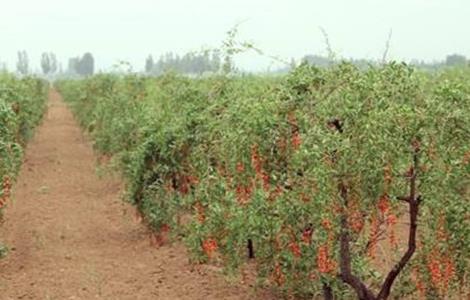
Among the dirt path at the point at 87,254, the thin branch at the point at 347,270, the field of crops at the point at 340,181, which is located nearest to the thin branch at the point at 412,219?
the field of crops at the point at 340,181

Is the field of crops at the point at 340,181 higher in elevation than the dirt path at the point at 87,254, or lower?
higher

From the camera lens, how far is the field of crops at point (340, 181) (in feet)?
21.4

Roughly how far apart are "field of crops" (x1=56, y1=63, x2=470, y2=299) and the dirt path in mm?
1343

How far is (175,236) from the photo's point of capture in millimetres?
12039

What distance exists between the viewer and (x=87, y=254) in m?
11.9

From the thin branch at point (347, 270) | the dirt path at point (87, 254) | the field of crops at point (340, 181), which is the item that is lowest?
the dirt path at point (87, 254)

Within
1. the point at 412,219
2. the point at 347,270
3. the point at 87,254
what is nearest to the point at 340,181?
the point at 412,219

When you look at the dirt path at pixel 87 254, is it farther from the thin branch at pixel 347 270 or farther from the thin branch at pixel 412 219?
the thin branch at pixel 412 219


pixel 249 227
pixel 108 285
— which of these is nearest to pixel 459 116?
pixel 249 227

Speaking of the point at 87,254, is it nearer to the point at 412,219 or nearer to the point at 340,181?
the point at 412,219

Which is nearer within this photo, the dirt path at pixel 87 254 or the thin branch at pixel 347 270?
the thin branch at pixel 347 270

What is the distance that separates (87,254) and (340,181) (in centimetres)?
612

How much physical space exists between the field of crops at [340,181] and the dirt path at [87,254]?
1343 mm

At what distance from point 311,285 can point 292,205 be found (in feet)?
6.24
